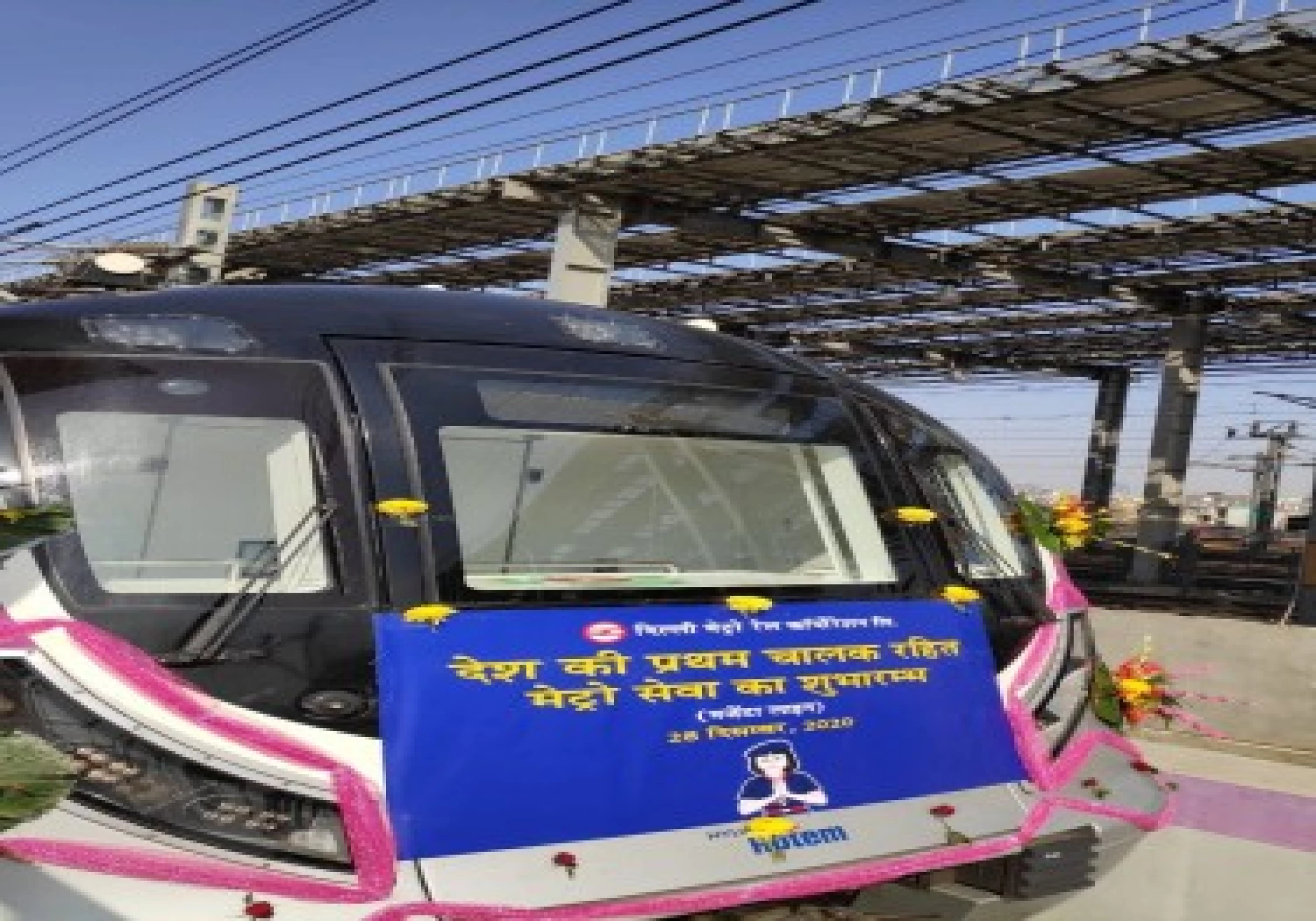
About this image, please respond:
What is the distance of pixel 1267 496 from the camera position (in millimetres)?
73188

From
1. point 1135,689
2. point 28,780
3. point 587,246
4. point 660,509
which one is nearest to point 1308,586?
point 587,246

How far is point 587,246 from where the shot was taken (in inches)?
1030

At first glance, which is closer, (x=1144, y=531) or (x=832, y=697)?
(x=832, y=697)

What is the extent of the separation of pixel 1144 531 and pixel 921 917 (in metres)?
36.6

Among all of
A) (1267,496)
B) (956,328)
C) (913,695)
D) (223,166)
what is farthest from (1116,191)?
(1267,496)

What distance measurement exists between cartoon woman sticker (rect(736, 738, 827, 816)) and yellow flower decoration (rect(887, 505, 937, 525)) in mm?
883

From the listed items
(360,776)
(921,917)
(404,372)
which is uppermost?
(404,372)

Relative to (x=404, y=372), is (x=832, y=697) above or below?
below

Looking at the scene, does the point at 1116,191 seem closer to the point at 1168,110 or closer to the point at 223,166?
the point at 1168,110

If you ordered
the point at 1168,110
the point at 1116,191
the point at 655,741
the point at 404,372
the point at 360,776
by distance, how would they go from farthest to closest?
the point at 1116,191
the point at 1168,110
the point at 404,372
the point at 655,741
the point at 360,776

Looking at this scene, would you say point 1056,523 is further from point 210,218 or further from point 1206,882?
point 210,218

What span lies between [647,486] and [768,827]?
1.13 meters

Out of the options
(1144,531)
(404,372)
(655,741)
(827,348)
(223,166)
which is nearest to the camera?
(655,741)

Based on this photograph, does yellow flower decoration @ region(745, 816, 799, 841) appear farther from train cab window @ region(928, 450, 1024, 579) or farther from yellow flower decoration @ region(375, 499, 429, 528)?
train cab window @ region(928, 450, 1024, 579)
